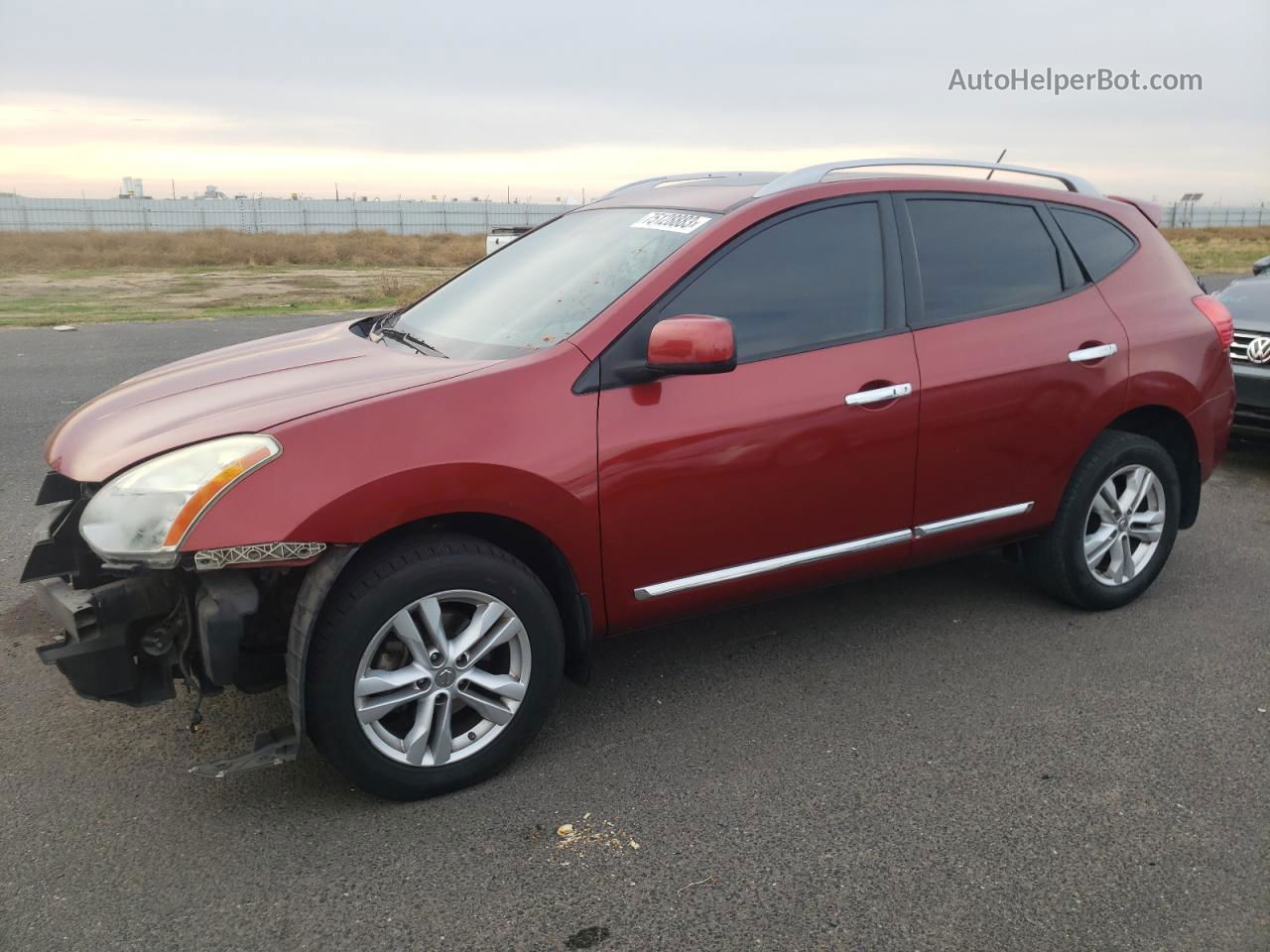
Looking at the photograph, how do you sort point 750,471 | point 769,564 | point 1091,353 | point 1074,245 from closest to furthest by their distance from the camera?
point 750,471 < point 769,564 < point 1091,353 < point 1074,245

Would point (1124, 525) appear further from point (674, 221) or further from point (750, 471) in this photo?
point (674, 221)

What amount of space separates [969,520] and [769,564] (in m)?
0.95

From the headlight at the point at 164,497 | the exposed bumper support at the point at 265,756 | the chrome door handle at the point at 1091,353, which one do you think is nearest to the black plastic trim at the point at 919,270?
the chrome door handle at the point at 1091,353

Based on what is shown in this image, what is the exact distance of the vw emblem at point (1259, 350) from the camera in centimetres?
678

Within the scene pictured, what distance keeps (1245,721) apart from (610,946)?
8.00ft

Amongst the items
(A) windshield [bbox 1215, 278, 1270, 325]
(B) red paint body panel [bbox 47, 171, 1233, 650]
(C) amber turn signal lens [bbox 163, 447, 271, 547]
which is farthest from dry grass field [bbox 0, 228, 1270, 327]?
(C) amber turn signal lens [bbox 163, 447, 271, 547]

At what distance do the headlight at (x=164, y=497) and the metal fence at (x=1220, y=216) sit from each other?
87.0 meters

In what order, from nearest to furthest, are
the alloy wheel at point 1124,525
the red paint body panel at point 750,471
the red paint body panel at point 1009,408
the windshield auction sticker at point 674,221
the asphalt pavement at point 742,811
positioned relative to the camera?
1. the asphalt pavement at point 742,811
2. the red paint body panel at point 750,471
3. the windshield auction sticker at point 674,221
4. the red paint body panel at point 1009,408
5. the alloy wheel at point 1124,525

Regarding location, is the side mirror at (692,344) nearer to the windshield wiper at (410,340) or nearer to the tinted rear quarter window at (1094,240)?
the windshield wiper at (410,340)

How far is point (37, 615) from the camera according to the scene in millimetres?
4359

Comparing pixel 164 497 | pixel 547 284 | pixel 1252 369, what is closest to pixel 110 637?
pixel 164 497

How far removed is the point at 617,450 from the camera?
3203 mm

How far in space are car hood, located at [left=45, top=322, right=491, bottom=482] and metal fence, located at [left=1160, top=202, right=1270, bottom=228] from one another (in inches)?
3394

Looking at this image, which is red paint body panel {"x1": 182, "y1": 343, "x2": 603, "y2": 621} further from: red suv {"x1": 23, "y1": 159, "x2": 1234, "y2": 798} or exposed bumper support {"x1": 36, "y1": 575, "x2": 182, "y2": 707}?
exposed bumper support {"x1": 36, "y1": 575, "x2": 182, "y2": 707}
